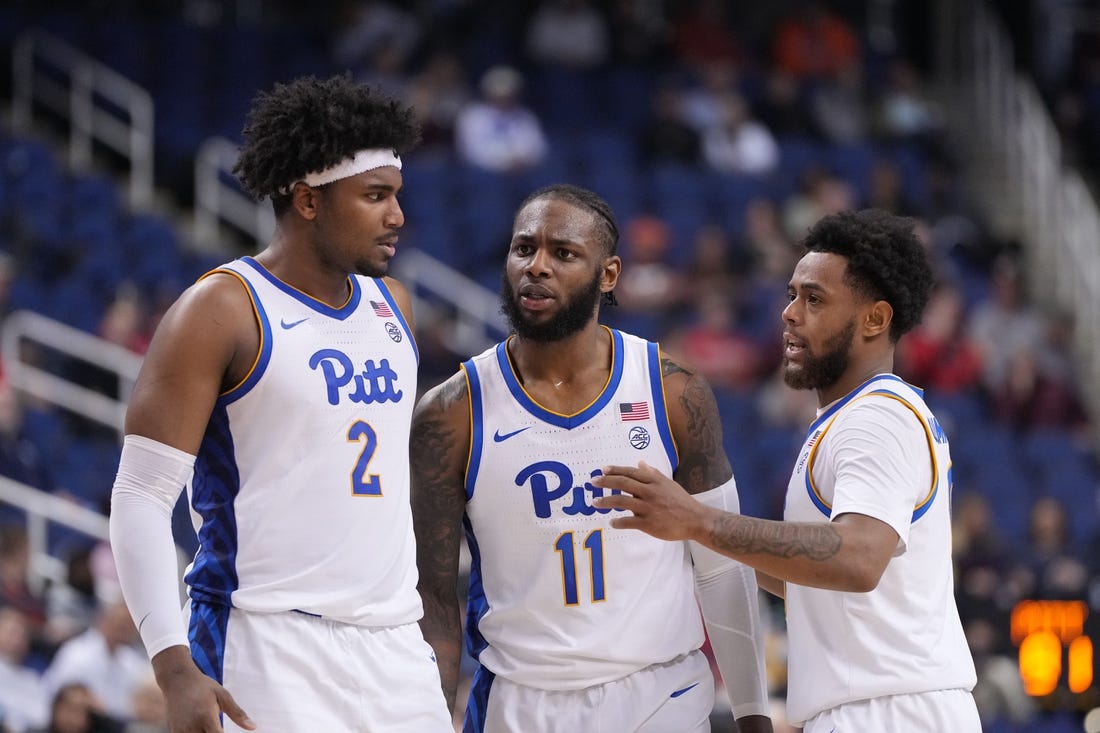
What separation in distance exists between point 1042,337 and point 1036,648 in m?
6.32

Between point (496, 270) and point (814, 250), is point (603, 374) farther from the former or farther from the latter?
point (496, 270)

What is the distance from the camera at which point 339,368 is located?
4492mm

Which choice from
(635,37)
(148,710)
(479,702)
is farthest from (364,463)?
(635,37)

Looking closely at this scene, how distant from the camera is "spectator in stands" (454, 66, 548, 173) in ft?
47.2

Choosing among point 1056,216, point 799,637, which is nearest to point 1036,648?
point 799,637

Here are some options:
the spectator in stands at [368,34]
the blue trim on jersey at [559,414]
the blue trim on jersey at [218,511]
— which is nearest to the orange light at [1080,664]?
the blue trim on jersey at [559,414]

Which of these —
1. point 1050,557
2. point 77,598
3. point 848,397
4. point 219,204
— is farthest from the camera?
point 219,204

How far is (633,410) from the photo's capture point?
5.13 m

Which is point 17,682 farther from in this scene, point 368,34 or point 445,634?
point 368,34

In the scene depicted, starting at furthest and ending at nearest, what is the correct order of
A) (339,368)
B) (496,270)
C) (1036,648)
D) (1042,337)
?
(1042,337)
(496,270)
(1036,648)
(339,368)

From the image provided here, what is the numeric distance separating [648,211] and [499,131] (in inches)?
60.0

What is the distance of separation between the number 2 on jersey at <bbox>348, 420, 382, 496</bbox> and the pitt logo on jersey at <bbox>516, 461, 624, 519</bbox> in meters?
0.68

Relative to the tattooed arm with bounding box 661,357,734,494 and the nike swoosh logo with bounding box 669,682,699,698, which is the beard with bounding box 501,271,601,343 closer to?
the tattooed arm with bounding box 661,357,734,494

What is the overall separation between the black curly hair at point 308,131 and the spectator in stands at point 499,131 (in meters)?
9.61
